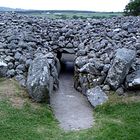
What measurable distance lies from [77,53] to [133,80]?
18.7 feet

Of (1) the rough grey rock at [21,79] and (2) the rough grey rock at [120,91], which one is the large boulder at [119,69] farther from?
(1) the rough grey rock at [21,79]

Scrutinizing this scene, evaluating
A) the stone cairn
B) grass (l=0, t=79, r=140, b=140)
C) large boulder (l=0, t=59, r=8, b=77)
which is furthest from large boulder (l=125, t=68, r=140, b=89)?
large boulder (l=0, t=59, r=8, b=77)

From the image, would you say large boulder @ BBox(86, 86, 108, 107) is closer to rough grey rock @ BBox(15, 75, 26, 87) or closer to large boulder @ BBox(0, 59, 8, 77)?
rough grey rock @ BBox(15, 75, 26, 87)

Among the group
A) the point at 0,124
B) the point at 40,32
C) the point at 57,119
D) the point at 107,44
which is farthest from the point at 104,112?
the point at 40,32

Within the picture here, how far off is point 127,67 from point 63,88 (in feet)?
13.9

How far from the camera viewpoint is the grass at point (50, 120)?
15.6 metres

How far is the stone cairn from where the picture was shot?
19578mm

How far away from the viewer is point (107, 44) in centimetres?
2331

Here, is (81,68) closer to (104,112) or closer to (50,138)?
(104,112)

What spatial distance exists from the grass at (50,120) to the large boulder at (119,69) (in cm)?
77

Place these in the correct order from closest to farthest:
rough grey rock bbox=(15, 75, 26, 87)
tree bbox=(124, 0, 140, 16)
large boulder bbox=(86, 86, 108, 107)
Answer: large boulder bbox=(86, 86, 108, 107) < rough grey rock bbox=(15, 75, 26, 87) < tree bbox=(124, 0, 140, 16)

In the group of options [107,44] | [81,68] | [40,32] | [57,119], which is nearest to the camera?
[57,119]

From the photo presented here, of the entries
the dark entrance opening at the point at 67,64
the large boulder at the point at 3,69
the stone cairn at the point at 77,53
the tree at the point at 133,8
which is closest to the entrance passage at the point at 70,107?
the stone cairn at the point at 77,53

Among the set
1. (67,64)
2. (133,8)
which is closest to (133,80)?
(67,64)
